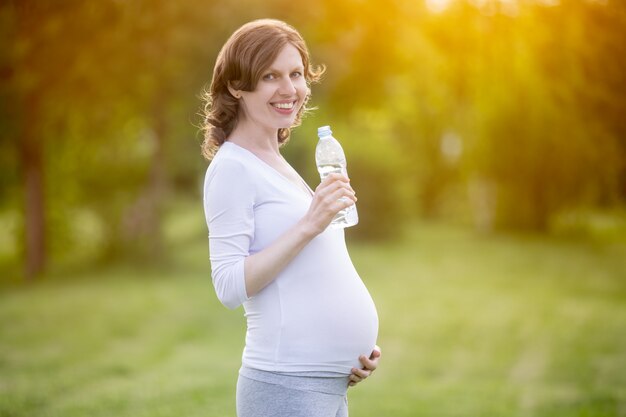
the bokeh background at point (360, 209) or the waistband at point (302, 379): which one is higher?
the bokeh background at point (360, 209)

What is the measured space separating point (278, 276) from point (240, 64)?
2.19 feet

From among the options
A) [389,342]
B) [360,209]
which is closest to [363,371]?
[389,342]

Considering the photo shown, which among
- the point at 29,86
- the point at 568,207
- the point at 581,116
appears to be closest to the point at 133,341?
the point at 29,86

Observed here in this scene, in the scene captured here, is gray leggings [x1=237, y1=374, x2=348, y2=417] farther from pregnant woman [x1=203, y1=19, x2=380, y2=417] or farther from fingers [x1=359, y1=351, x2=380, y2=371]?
fingers [x1=359, y1=351, x2=380, y2=371]

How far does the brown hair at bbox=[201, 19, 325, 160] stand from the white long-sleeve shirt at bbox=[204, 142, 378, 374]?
15cm

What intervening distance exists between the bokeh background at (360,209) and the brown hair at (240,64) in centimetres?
178

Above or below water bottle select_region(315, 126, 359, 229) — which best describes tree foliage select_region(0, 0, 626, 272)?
above

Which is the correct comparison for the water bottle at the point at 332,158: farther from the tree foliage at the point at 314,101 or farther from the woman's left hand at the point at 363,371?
the tree foliage at the point at 314,101

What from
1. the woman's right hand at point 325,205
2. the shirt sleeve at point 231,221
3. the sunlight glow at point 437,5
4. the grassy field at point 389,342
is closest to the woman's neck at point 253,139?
the shirt sleeve at point 231,221

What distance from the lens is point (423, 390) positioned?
24.7 ft

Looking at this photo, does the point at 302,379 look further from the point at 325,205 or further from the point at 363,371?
the point at 325,205

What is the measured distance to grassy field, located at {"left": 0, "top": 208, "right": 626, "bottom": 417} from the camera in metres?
6.82

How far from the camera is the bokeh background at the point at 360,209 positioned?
7.84 metres

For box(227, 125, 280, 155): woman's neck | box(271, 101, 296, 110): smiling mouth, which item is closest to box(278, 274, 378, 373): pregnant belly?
box(227, 125, 280, 155): woman's neck
